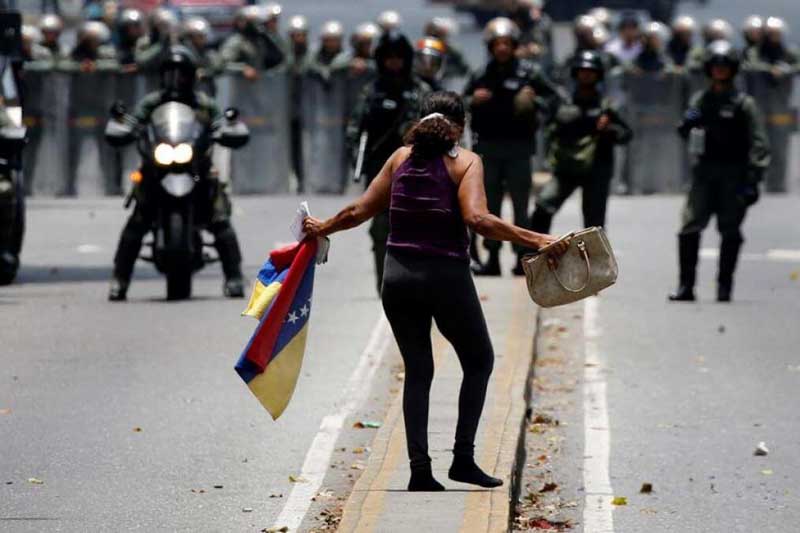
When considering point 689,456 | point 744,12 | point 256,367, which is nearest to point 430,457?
point 256,367

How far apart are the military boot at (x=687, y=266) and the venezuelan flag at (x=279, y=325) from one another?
779 centimetres

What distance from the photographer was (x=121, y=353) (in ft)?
45.1

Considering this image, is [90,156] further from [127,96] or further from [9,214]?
[9,214]

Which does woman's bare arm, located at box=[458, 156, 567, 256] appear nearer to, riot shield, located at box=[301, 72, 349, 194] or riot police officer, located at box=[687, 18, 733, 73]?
riot shield, located at box=[301, 72, 349, 194]

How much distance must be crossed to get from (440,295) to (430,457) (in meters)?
0.77

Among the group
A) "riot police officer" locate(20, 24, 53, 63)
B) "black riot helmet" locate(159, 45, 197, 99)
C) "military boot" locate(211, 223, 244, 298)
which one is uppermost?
"black riot helmet" locate(159, 45, 197, 99)

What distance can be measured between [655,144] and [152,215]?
1283cm

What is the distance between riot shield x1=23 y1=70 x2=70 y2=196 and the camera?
27719 millimetres

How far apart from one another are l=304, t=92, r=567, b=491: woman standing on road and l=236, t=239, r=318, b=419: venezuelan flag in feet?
A: 0.93

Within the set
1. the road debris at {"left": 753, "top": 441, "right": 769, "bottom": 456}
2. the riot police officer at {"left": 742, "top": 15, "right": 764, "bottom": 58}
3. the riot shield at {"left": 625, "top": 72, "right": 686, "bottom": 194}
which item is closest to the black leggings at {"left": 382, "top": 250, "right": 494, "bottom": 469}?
the road debris at {"left": 753, "top": 441, "right": 769, "bottom": 456}

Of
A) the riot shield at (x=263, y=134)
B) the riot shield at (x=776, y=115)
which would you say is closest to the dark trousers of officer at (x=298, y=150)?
the riot shield at (x=263, y=134)

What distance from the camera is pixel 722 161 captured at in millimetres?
16875

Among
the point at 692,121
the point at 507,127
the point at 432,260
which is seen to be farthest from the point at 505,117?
the point at 432,260

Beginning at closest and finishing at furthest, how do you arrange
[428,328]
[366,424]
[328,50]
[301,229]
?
[428,328] → [301,229] → [366,424] → [328,50]
